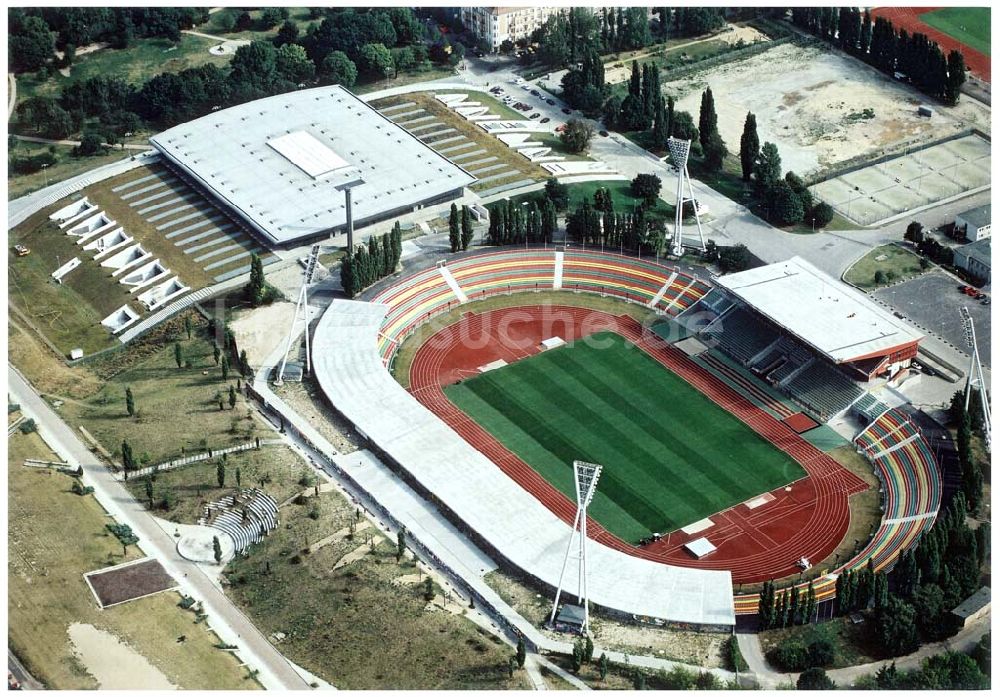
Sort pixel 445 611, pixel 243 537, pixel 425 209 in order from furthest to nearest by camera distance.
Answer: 1. pixel 425 209
2. pixel 243 537
3. pixel 445 611

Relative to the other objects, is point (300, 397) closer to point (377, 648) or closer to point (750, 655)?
point (377, 648)

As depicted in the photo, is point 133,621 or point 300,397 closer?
point 133,621

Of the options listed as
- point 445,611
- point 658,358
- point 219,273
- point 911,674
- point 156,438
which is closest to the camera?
point 911,674

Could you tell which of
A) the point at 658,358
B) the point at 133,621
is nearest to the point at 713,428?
the point at 658,358

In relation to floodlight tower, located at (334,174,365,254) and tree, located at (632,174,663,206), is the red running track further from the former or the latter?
tree, located at (632,174,663,206)

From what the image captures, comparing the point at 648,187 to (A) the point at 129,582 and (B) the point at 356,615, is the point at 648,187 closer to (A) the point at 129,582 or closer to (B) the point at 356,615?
(B) the point at 356,615

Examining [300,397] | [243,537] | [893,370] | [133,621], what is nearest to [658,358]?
[893,370]

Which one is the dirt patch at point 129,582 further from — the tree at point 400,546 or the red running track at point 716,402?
the red running track at point 716,402

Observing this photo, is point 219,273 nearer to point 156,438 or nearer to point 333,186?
point 333,186
